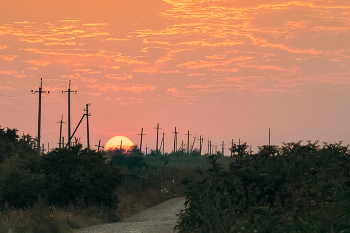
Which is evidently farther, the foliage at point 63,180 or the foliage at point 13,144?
the foliage at point 13,144

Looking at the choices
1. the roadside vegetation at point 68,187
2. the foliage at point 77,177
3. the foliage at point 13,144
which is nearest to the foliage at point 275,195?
the roadside vegetation at point 68,187

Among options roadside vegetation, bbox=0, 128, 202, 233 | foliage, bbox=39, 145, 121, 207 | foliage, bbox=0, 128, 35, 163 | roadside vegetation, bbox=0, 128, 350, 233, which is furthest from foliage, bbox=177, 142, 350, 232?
foliage, bbox=0, 128, 35, 163

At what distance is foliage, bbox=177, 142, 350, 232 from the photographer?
11172mm

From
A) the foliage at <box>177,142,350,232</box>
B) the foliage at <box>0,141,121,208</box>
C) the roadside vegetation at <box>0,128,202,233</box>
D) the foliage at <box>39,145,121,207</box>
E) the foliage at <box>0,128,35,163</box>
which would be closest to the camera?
the foliage at <box>177,142,350,232</box>

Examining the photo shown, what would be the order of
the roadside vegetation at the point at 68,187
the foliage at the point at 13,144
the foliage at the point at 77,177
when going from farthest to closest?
the foliage at the point at 13,144
the foliage at the point at 77,177
the roadside vegetation at the point at 68,187

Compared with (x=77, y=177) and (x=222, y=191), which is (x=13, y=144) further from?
(x=222, y=191)

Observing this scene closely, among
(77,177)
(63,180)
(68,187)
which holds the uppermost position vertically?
(77,177)

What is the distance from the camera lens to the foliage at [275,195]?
11172mm

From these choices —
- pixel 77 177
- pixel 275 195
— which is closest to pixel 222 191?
pixel 275 195

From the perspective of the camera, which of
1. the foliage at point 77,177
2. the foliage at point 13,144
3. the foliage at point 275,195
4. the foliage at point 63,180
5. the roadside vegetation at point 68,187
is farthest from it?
the foliage at point 13,144

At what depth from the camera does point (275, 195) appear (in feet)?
40.9

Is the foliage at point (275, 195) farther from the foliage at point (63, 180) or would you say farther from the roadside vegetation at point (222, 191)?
the foliage at point (63, 180)

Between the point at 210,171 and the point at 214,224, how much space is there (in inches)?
104

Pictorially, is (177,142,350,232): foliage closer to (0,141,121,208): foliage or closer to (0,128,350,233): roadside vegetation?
(0,128,350,233): roadside vegetation
